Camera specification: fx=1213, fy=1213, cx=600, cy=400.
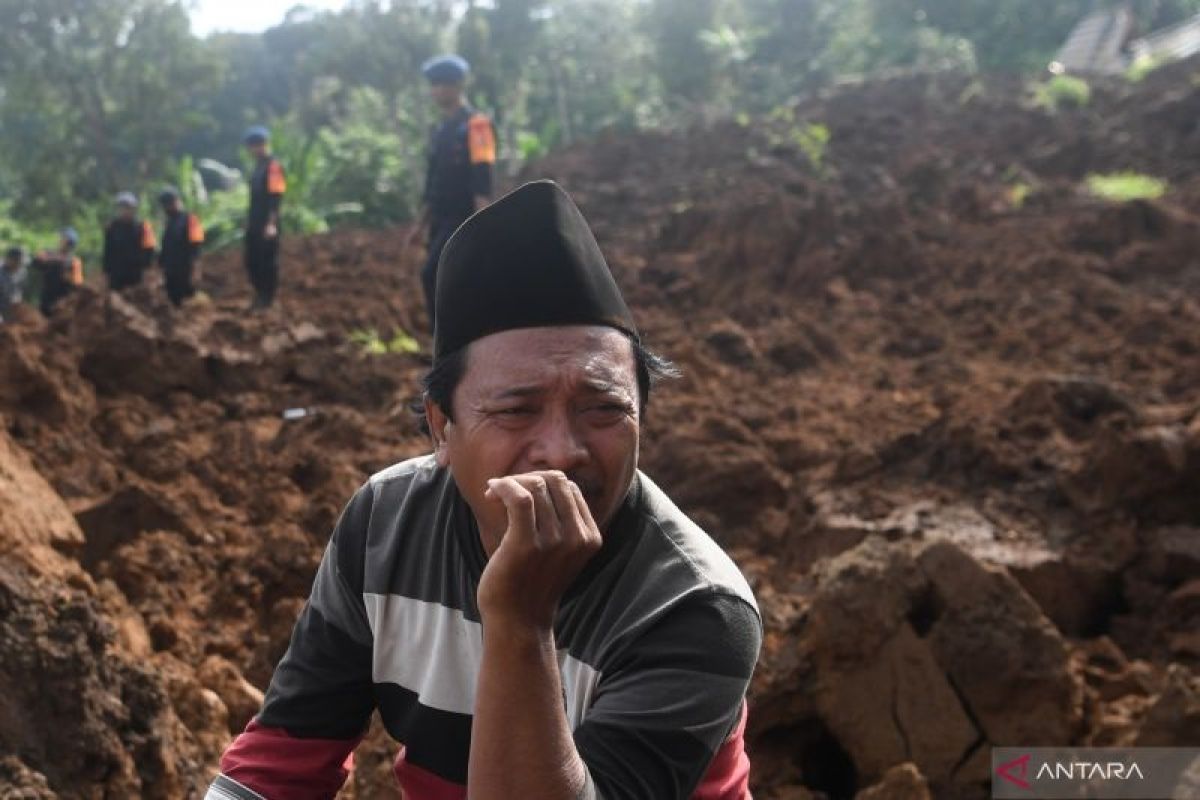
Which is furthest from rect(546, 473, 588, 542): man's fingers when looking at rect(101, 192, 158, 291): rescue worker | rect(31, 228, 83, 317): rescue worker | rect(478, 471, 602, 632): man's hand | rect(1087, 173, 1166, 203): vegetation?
rect(1087, 173, 1166, 203): vegetation

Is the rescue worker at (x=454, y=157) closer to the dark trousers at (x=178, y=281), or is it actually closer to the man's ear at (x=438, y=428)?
the dark trousers at (x=178, y=281)

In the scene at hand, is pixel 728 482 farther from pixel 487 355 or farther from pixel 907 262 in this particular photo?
pixel 907 262

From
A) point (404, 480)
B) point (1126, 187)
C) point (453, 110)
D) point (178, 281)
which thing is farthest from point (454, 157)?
point (1126, 187)

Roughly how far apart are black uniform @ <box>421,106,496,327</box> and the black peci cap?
4.73 meters

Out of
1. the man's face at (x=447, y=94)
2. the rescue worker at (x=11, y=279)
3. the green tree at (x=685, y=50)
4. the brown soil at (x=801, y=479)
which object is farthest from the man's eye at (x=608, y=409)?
the green tree at (x=685, y=50)

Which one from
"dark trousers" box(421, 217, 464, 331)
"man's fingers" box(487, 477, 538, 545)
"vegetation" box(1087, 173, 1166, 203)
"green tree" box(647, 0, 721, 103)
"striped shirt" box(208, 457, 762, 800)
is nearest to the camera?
"man's fingers" box(487, 477, 538, 545)

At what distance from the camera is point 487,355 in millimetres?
1702

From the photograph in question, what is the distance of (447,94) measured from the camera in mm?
6496

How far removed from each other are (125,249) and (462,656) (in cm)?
997

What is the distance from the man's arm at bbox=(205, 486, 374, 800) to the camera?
72.6 inches

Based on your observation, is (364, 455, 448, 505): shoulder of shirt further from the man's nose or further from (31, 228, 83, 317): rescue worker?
(31, 228, 83, 317): rescue worker

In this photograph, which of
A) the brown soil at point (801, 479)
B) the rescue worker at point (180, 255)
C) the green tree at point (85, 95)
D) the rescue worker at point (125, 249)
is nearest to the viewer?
the brown soil at point (801, 479)

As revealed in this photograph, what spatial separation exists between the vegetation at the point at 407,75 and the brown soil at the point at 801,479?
7.02m

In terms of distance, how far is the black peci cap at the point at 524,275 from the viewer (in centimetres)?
169
